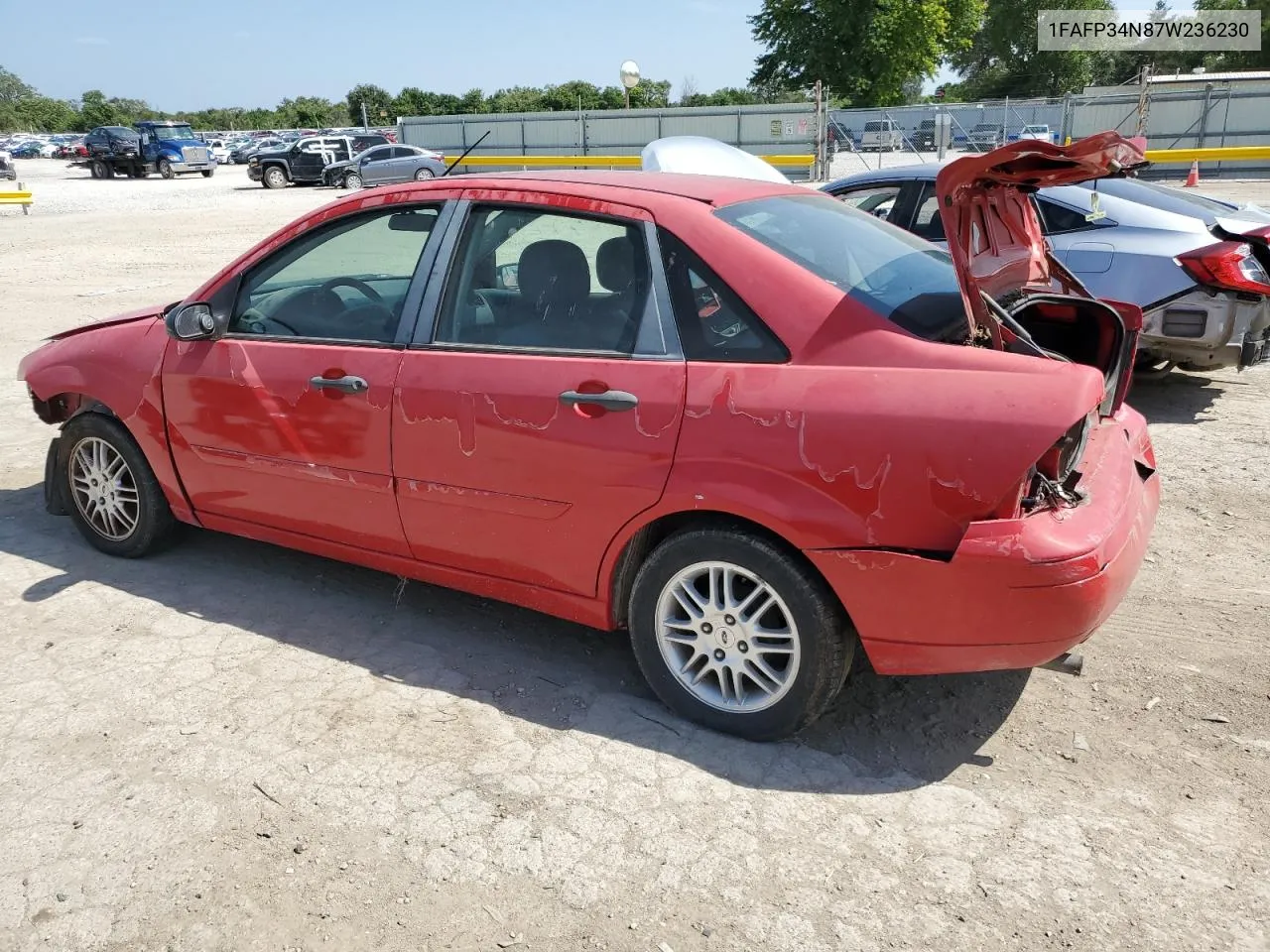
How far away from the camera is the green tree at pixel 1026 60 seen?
74.4 m

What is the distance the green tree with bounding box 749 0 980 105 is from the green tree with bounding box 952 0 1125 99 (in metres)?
21.1

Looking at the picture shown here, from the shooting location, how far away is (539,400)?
325cm

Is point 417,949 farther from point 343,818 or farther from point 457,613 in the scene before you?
point 457,613

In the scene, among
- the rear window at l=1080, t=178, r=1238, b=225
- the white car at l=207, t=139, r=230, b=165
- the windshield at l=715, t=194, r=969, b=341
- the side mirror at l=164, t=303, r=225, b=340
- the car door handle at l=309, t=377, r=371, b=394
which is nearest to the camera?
the windshield at l=715, t=194, r=969, b=341

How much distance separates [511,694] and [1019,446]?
6.19ft

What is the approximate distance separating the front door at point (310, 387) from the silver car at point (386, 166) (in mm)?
28405

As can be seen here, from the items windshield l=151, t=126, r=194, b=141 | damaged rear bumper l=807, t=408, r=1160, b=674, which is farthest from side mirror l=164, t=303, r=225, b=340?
windshield l=151, t=126, r=194, b=141

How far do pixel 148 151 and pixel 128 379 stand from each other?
4079cm

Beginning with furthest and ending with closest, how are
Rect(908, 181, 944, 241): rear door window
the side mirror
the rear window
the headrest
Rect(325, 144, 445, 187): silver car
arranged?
Rect(325, 144, 445, 187): silver car < Rect(908, 181, 944, 241): rear door window < the rear window < the side mirror < the headrest

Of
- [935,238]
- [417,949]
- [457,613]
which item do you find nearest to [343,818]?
[417,949]

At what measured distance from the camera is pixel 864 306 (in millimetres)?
2959

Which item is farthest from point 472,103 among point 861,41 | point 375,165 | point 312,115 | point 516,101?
point 375,165

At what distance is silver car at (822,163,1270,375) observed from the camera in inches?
243

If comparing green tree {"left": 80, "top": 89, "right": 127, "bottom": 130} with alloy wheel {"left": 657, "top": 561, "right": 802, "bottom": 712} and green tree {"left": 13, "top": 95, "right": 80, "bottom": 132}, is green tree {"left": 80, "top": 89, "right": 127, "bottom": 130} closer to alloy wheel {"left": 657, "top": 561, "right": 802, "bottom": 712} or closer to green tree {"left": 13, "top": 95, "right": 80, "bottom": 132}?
green tree {"left": 13, "top": 95, "right": 80, "bottom": 132}
